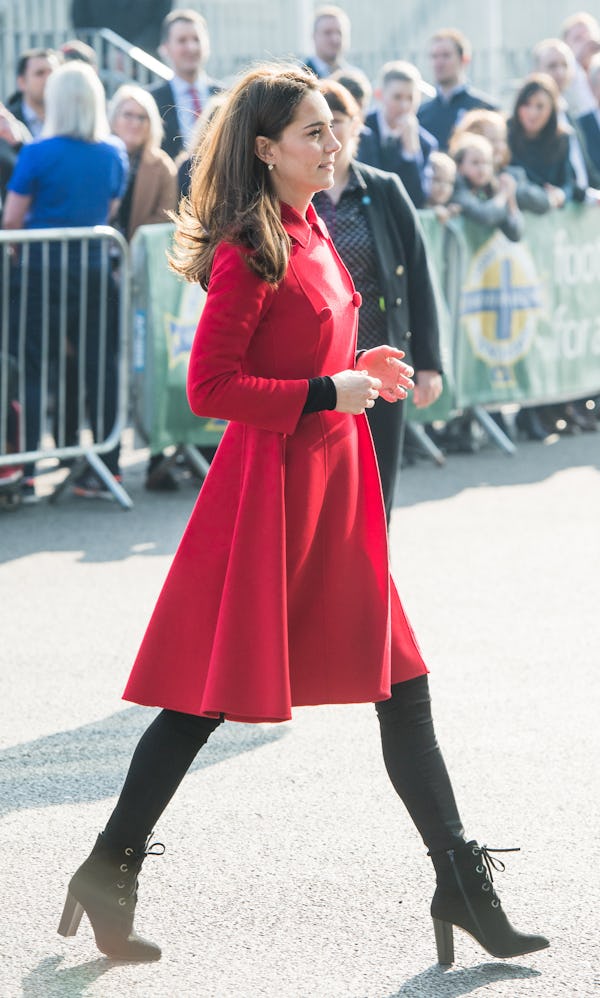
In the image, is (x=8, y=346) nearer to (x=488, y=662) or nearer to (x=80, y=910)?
(x=488, y=662)

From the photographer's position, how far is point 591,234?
11.9 m

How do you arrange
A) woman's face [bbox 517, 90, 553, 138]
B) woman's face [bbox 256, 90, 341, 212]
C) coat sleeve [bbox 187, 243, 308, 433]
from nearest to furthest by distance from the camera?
coat sleeve [bbox 187, 243, 308, 433] < woman's face [bbox 256, 90, 341, 212] < woman's face [bbox 517, 90, 553, 138]

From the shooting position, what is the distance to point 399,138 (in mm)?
10711

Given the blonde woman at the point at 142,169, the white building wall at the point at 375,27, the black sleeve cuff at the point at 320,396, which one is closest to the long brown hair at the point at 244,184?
the black sleeve cuff at the point at 320,396

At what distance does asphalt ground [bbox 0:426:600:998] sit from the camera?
11.8 ft

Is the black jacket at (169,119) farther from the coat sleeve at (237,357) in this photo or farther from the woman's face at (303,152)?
the coat sleeve at (237,357)

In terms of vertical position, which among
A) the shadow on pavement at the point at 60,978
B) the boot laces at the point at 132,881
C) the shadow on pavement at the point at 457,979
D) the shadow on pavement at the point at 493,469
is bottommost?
the shadow on pavement at the point at 493,469

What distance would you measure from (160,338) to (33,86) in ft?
8.86

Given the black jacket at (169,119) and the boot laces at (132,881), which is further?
the black jacket at (169,119)

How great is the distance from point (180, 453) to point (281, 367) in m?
6.20

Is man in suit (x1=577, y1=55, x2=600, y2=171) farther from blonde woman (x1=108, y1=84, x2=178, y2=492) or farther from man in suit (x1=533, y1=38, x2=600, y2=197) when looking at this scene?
blonde woman (x1=108, y1=84, x2=178, y2=492)

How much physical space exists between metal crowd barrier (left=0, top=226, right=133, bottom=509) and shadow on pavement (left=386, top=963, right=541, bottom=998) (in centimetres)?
569

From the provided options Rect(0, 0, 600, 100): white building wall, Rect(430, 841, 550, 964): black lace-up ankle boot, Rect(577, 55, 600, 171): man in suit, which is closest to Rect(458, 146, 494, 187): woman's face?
Rect(577, 55, 600, 171): man in suit

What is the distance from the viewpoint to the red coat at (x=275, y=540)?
3.47 meters
